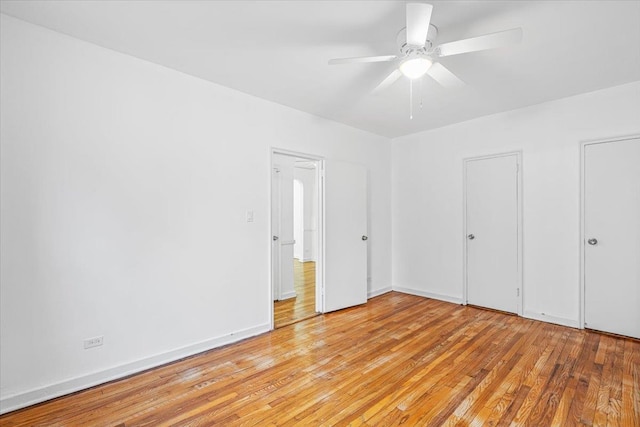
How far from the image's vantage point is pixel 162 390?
7.14 ft

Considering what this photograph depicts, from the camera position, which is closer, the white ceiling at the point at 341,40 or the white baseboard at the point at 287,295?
the white ceiling at the point at 341,40

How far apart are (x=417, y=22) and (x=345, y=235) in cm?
284

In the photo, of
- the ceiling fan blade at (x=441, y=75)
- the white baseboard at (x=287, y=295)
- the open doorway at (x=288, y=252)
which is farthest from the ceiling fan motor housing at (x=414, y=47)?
the white baseboard at (x=287, y=295)

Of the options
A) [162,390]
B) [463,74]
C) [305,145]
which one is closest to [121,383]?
[162,390]

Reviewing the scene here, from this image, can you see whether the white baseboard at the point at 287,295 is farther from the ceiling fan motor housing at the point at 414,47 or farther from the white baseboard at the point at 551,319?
the ceiling fan motor housing at the point at 414,47

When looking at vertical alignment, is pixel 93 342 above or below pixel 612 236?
below

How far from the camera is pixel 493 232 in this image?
3924 mm

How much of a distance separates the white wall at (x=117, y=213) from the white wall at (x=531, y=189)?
2610 mm

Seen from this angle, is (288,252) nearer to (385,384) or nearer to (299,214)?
(385,384)

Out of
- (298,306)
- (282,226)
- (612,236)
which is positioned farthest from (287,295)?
(612,236)

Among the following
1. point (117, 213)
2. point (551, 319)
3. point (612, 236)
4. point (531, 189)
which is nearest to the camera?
point (117, 213)

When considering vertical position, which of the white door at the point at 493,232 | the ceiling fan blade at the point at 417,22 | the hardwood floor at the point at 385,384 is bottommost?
the hardwood floor at the point at 385,384

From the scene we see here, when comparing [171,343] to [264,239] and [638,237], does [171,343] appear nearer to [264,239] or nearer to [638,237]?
[264,239]

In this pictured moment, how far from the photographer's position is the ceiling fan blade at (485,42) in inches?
65.1
